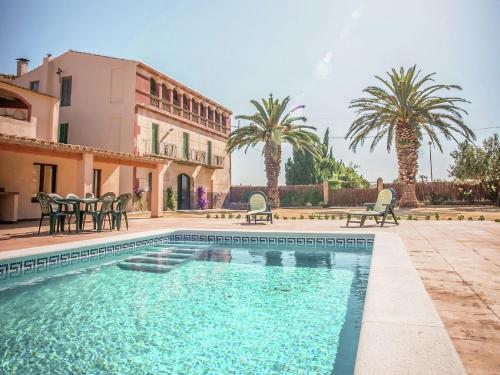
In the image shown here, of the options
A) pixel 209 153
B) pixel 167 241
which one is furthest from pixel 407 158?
pixel 167 241

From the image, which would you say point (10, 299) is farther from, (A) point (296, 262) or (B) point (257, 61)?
(B) point (257, 61)

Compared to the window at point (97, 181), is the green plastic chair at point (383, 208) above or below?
below

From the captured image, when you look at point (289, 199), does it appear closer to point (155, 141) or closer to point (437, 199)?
point (437, 199)

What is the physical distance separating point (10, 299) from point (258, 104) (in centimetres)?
Answer: 2013

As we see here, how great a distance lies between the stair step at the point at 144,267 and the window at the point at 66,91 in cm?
1857

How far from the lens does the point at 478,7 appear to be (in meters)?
13.6

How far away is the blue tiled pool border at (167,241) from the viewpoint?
4.98 meters

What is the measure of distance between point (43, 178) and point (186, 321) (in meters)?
13.7

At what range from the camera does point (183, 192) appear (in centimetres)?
2544

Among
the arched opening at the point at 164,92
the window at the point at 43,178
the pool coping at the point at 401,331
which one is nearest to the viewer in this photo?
the pool coping at the point at 401,331

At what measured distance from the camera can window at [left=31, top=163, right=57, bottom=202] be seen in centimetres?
1384

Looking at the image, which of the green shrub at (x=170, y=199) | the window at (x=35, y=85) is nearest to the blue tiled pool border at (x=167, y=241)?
the green shrub at (x=170, y=199)

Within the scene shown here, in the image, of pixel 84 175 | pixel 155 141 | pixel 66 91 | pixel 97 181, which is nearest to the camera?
pixel 84 175

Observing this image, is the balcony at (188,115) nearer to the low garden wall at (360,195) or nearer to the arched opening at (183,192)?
the arched opening at (183,192)
